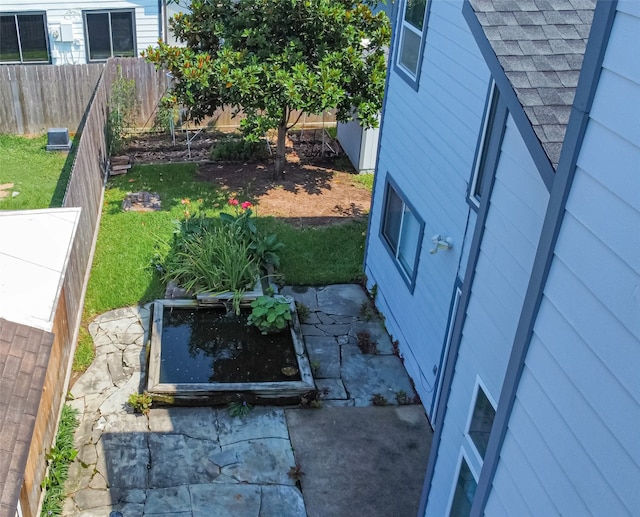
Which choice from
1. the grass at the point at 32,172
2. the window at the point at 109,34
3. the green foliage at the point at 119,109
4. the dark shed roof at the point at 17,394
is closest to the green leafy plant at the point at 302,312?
the dark shed roof at the point at 17,394

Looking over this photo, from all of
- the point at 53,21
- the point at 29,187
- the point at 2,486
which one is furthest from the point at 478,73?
the point at 53,21

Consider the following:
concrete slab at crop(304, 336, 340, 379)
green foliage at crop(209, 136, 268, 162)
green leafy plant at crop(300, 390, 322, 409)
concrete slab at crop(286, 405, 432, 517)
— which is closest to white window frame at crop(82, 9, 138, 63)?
green foliage at crop(209, 136, 268, 162)

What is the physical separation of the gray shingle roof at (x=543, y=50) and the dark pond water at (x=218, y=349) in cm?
541

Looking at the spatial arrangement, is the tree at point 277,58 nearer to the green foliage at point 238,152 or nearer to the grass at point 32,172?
the green foliage at point 238,152

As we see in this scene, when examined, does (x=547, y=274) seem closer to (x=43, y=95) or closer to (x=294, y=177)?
(x=294, y=177)

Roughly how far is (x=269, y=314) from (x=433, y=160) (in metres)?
3.03

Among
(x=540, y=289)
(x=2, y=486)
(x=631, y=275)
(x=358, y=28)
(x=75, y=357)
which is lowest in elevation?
(x=75, y=357)

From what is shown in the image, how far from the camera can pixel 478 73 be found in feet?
21.7

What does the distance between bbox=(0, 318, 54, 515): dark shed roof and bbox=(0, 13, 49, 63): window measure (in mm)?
13393

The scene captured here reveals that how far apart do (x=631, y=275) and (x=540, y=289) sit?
0.68 metres

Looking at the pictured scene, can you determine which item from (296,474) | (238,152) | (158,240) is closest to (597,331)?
(296,474)

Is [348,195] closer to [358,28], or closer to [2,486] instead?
[358,28]

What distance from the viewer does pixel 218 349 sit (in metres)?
8.88

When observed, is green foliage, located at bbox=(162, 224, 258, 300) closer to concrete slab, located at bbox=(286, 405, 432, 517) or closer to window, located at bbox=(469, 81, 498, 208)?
concrete slab, located at bbox=(286, 405, 432, 517)
